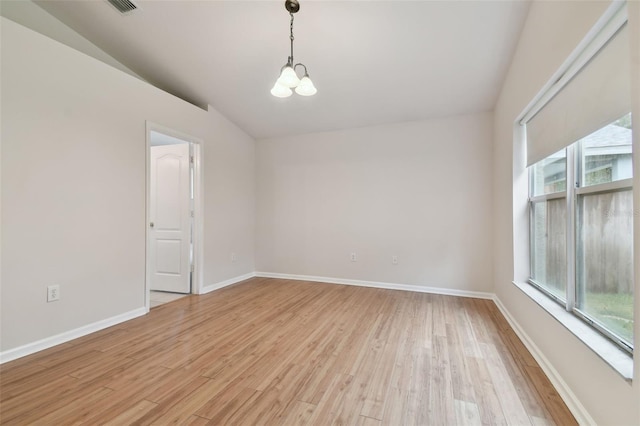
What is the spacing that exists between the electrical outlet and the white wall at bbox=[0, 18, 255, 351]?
1.4 inches

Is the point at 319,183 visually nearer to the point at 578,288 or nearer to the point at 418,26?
the point at 418,26

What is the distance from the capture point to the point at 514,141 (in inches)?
104

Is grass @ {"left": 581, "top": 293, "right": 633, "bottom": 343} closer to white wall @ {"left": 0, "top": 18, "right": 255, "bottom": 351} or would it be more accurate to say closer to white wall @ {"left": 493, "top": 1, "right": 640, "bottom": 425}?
white wall @ {"left": 493, "top": 1, "right": 640, "bottom": 425}

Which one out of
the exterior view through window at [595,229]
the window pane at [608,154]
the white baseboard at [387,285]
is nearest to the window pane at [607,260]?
the exterior view through window at [595,229]

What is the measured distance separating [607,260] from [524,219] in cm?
126

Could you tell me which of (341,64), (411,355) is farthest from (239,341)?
(341,64)

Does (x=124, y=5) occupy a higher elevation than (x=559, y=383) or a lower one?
higher

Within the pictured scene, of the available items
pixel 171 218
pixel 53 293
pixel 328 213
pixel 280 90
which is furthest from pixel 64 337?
pixel 328 213

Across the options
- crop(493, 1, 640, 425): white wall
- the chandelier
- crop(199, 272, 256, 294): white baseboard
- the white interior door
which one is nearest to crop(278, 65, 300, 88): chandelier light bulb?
the chandelier

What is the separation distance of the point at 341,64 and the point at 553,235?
2.59 meters

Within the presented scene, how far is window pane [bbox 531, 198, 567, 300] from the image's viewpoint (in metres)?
1.94

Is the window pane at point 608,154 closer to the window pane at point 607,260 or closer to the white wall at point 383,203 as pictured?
the window pane at point 607,260

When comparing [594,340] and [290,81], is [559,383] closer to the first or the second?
[594,340]

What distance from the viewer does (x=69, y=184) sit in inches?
93.7
